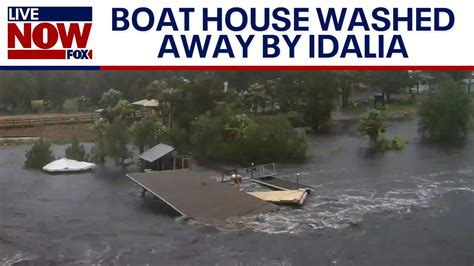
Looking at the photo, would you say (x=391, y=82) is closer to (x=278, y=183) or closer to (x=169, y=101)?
(x=278, y=183)

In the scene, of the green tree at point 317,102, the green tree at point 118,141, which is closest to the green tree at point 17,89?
the green tree at point 118,141

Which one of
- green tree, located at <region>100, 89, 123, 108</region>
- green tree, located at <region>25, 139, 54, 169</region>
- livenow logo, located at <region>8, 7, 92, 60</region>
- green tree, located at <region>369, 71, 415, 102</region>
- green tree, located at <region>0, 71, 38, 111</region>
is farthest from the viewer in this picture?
green tree, located at <region>25, 139, 54, 169</region>

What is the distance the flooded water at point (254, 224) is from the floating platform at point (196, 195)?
0.15 feet

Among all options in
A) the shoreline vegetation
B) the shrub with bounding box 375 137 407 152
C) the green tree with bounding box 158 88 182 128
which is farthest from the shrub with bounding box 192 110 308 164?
the shrub with bounding box 375 137 407 152

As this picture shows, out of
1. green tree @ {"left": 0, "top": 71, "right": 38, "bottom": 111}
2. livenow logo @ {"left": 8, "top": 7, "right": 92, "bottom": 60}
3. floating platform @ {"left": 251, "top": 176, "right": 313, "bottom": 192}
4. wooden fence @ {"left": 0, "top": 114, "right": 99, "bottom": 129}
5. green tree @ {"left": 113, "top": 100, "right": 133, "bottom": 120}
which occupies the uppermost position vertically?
livenow logo @ {"left": 8, "top": 7, "right": 92, "bottom": 60}

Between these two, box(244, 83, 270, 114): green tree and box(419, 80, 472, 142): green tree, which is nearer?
box(244, 83, 270, 114): green tree

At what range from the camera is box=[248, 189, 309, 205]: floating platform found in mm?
2676

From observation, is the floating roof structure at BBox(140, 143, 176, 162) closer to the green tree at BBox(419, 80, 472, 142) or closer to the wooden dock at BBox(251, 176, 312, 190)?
the wooden dock at BBox(251, 176, 312, 190)

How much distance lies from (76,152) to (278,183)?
Result: 89 cm

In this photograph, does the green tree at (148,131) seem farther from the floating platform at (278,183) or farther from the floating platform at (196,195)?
the floating platform at (278,183)

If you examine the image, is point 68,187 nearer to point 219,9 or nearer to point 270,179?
point 270,179

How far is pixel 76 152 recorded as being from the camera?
2482mm

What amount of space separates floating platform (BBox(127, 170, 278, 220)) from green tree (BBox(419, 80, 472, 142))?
0.89 metres

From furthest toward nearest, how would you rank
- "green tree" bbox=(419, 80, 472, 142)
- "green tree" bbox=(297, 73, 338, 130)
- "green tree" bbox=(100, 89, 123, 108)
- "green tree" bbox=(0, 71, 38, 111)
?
"green tree" bbox=(419, 80, 472, 142) → "green tree" bbox=(297, 73, 338, 130) → "green tree" bbox=(100, 89, 123, 108) → "green tree" bbox=(0, 71, 38, 111)
